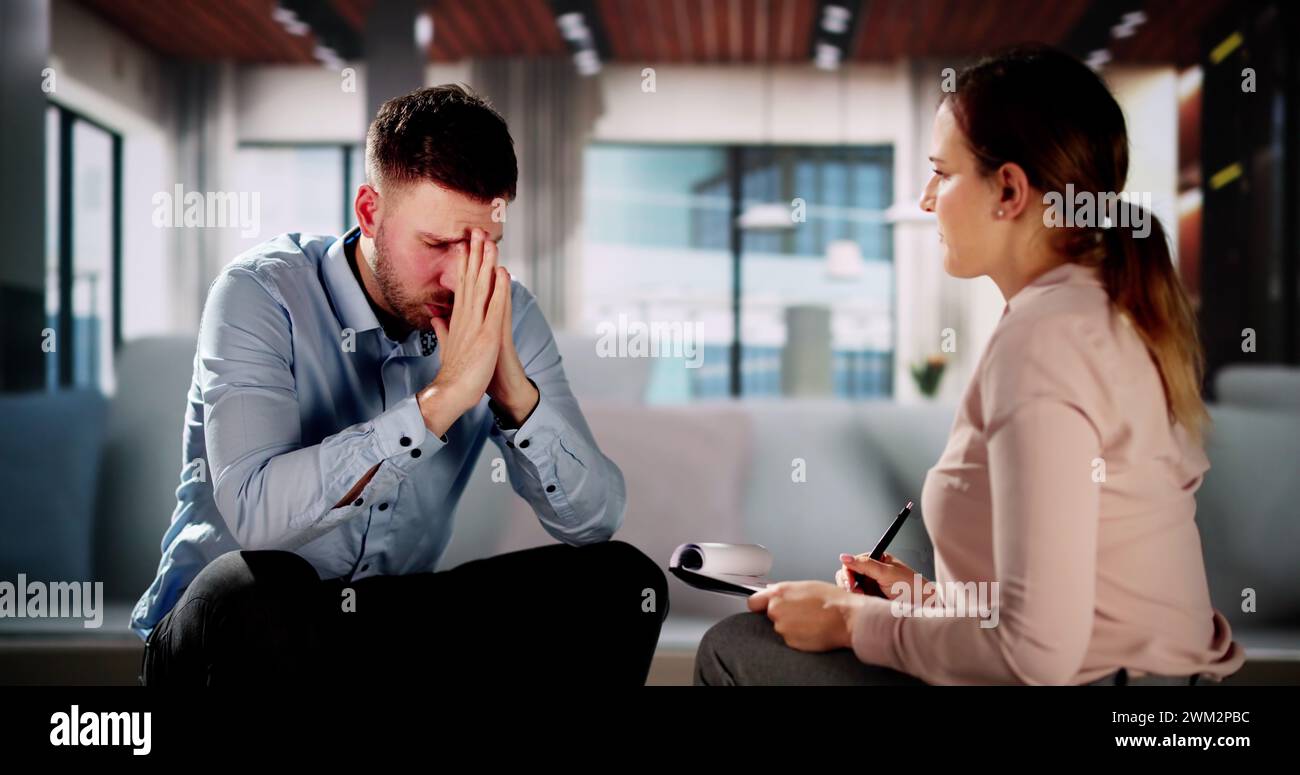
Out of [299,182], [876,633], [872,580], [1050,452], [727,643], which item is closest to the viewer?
[1050,452]

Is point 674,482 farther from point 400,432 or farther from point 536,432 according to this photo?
point 400,432

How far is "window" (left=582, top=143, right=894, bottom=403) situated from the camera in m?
7.81

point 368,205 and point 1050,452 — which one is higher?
point 368,205

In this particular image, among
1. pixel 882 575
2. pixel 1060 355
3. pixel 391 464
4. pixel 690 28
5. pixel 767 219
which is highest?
pixel 690 28

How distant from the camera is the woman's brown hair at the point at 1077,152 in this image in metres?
0.81

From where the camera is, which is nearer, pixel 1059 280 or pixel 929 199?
pixel 1059 280

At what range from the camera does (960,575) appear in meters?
0.83

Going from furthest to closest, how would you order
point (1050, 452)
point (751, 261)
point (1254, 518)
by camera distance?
point (751, 261) → point (1254, 518) → point (1050, 452)

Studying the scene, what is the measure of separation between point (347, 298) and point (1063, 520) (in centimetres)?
96

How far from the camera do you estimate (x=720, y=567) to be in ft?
3.30

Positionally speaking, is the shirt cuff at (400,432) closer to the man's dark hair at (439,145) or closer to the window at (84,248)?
the man's dark hair at (439,145)

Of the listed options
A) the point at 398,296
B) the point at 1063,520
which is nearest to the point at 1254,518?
the point at 1063,520

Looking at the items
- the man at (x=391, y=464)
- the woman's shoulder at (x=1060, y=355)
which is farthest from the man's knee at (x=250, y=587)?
the woman's shoulder at (x=1060, y=355)
